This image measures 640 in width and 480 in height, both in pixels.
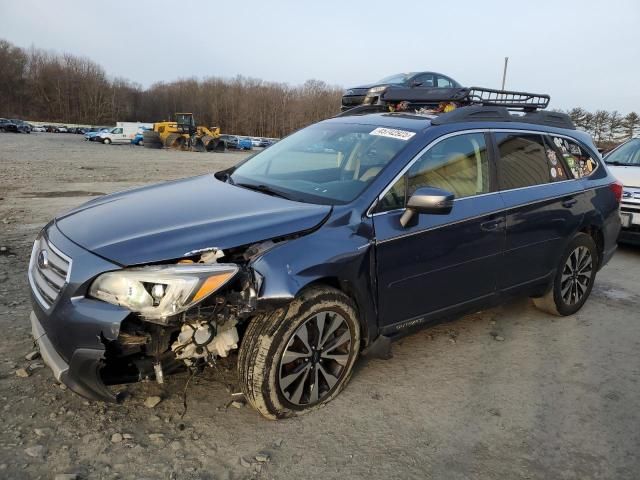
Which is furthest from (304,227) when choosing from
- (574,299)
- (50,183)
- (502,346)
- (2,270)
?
(50,183)

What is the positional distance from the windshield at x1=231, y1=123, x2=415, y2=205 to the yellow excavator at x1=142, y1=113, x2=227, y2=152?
4100cm

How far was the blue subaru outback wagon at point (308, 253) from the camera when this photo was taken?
8.45ft

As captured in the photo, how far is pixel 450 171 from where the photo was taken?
12.0 ft

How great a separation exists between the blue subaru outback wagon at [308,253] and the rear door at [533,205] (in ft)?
0.05

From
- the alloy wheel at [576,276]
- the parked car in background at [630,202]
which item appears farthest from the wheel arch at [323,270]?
the parked car in background at [630,202]

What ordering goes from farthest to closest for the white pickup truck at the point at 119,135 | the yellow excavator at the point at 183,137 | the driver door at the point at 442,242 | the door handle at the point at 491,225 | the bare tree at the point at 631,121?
the white pickup truck at the point at 119,135, the yellow excavator at the point at 183,137, the bare tree at the point at 631,121, the door handle at the point at 491,225, the driver door at the point at 442,242

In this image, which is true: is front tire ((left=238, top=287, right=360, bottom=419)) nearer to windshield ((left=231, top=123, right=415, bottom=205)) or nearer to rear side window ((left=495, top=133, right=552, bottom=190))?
windshield ((left=231, top=123, right=415, bottom=205))

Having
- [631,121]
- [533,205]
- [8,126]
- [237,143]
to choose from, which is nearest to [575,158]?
[533,205]

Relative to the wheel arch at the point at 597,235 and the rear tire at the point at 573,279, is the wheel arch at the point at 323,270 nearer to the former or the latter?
the rear tire at the point at 573,279

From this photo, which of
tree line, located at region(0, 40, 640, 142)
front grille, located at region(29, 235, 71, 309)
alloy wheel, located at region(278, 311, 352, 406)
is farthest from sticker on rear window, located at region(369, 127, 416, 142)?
tree line, located at region(0, 40, 640, 142)

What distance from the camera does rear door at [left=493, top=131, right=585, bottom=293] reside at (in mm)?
3965

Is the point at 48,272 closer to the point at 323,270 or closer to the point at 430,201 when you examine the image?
the point at 323,270

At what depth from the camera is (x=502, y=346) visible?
4.16 m

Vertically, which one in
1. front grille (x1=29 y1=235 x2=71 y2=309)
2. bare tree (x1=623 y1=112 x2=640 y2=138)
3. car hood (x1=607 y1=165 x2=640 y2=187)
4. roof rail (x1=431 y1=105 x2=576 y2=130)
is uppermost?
bare tree (x1=623 y1=112 x2=640 y2=138)
